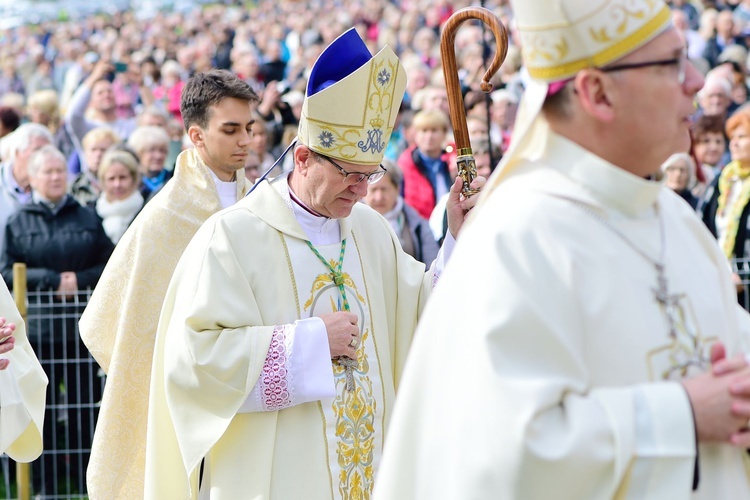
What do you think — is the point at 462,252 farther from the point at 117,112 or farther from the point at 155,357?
the point at 117,112

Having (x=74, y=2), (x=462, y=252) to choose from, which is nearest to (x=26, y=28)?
(x=74, y=2)

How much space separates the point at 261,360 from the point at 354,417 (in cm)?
43

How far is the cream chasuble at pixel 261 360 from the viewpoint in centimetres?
429

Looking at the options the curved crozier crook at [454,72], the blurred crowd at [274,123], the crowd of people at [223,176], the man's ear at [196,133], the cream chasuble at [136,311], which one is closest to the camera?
the curved crozier crook at [454,72]

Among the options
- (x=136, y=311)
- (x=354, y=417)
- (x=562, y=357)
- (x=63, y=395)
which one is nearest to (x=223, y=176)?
(x=136, y=311)

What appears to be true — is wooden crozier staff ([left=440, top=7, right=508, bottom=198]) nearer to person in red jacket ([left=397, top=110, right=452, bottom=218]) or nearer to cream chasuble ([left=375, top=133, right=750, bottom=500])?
cream chasuble ([left=375, top=133, right=750, bottom=500])

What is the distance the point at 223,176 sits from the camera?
566cm

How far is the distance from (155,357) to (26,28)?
84.1 ft

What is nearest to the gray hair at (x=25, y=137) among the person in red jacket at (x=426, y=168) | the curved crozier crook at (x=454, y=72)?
the person in red jacket at (x=426, y=168)

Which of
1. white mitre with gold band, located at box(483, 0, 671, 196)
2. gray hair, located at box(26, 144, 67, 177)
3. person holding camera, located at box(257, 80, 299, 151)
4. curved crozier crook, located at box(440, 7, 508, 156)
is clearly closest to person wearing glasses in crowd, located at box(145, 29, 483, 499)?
curved crozier crook, located at box(440, 7, 508, 156)

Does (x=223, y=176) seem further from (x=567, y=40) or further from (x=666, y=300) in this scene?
(x=666, y=300)

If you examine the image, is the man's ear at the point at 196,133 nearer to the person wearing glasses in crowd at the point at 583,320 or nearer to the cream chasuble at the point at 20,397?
the cream chasuble at the point at 20,397

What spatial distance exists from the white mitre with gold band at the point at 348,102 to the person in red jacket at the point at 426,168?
4.70 meters

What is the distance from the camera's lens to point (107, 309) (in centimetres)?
563
